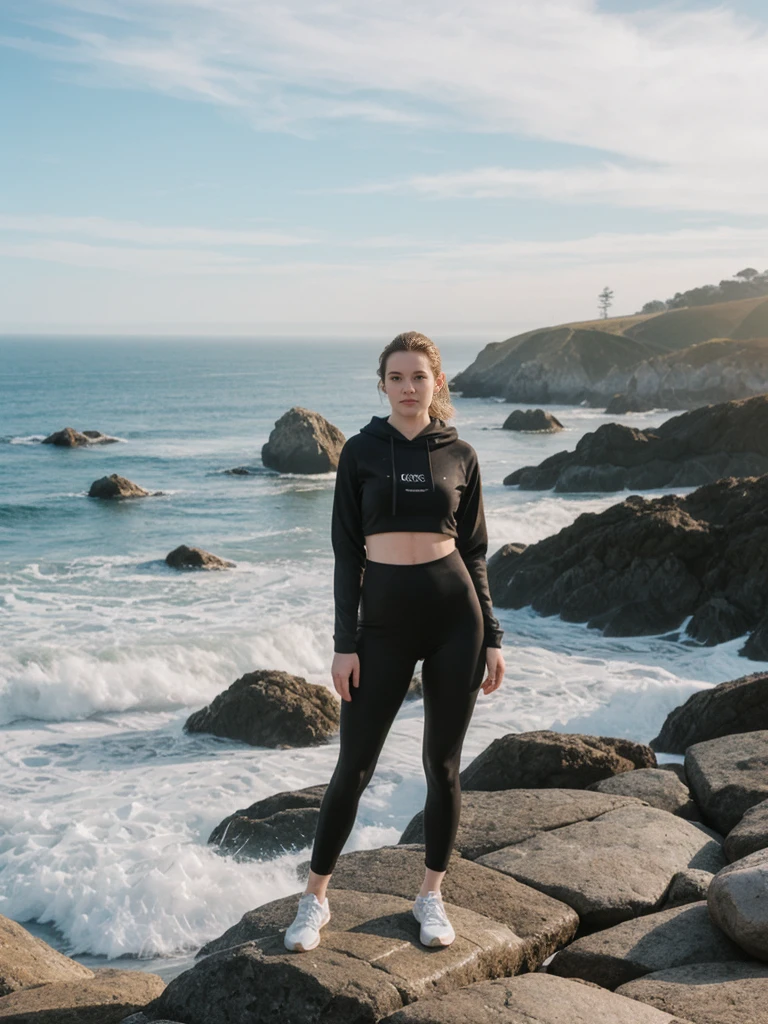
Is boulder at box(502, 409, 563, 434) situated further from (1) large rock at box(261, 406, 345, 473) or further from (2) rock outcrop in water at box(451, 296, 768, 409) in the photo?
(1) large rock at box(261, 406, 345, 473)

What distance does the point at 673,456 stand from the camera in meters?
34.3

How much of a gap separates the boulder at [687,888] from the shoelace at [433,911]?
1.77 meters

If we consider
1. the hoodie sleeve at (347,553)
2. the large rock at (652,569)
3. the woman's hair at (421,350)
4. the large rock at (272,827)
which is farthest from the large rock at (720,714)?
the large rock at (652,569)

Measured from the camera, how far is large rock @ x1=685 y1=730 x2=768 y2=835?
22.7 feet

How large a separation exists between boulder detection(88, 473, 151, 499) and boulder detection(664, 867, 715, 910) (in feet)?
109

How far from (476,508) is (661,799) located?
3818mm

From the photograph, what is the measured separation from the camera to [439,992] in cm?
410

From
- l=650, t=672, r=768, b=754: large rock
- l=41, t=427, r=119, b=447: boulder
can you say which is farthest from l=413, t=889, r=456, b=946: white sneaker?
l=41, t=427, r=119, b=447: boulder

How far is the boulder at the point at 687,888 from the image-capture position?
5.58m

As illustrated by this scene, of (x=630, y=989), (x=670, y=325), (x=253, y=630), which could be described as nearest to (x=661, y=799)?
(x=630, y=989)

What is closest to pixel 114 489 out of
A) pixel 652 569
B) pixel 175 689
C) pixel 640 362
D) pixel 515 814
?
pixel 175 689

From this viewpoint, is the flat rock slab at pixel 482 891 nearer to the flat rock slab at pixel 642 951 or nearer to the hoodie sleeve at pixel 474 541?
the flat rock slab at pixel 642 951

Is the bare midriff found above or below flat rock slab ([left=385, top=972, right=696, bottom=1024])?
above

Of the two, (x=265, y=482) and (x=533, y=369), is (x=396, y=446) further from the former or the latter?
(x=533, y=369)
